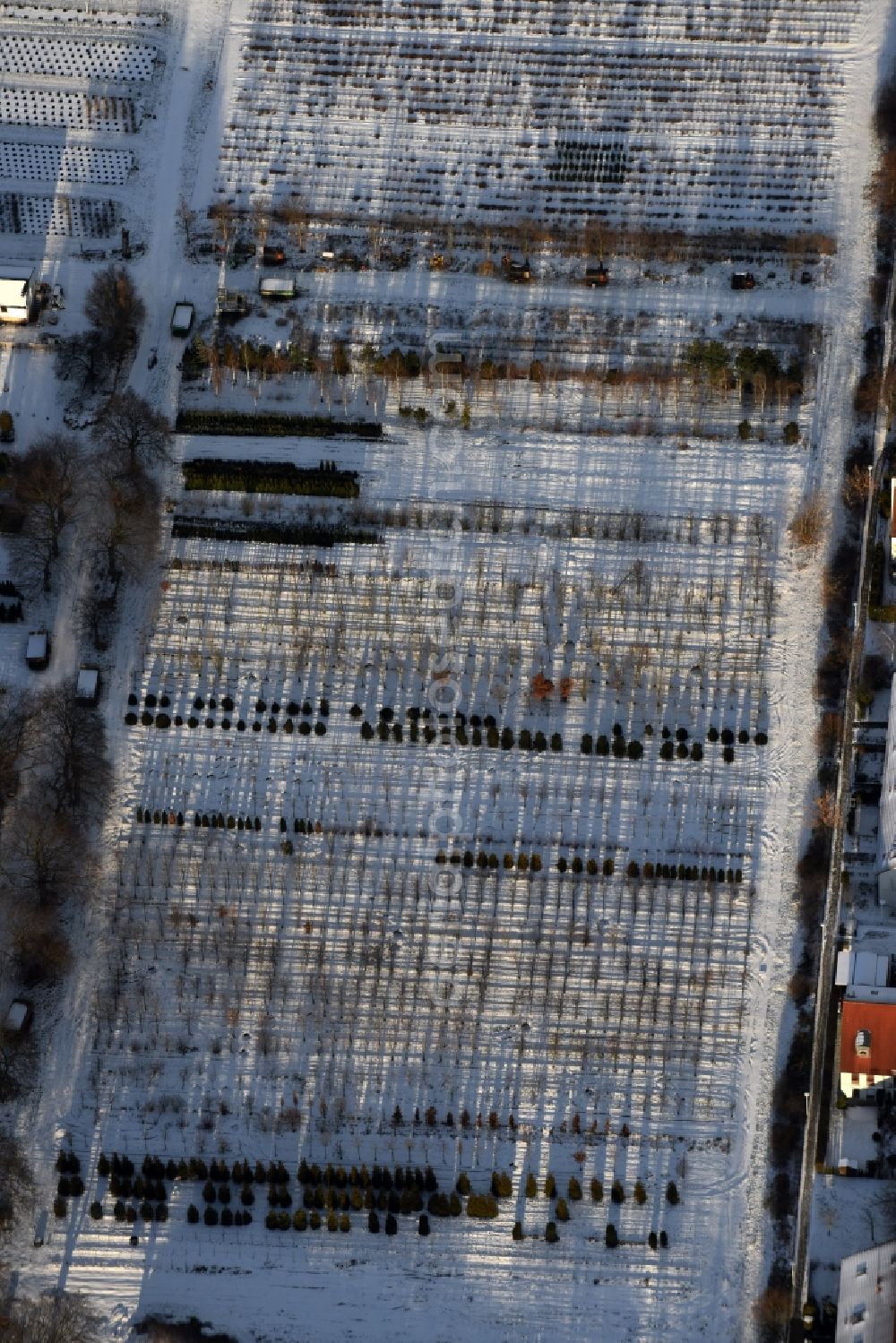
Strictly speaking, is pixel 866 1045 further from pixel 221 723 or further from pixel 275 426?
pixel 275 426

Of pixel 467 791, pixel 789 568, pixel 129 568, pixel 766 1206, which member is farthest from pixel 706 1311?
pixel 129 568

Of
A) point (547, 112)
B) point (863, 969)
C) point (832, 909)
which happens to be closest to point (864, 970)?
point (863, 969)

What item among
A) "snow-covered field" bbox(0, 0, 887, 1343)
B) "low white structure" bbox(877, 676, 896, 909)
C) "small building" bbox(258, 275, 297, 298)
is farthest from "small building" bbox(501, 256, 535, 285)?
"low white structure" bbox(877, 676, 896, 909)

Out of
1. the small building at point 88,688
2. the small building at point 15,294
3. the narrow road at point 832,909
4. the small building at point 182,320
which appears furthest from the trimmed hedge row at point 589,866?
the small building at point 15,294

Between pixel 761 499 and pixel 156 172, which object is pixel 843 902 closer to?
pixel 761 499

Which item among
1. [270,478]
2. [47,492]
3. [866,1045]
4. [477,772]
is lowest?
[866,1045]

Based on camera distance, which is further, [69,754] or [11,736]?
[11,736]
